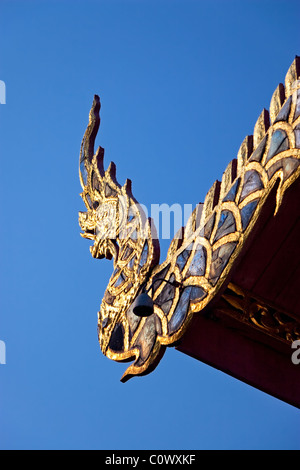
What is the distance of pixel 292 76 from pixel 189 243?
1.54 metres

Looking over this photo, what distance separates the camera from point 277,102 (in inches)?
251

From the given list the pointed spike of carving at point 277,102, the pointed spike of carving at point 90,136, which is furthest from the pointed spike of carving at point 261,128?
the pointed spike of carving at point 90,136

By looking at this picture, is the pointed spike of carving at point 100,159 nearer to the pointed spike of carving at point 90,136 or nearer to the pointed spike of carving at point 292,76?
the pointed spike of carving at point 90,136

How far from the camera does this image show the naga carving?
609 centimetres

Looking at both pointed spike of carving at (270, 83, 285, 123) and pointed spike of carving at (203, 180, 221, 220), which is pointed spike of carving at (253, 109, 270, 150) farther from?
pointed spike of carving at (203, 180, 221, 220)

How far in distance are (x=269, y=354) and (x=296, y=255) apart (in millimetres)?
871

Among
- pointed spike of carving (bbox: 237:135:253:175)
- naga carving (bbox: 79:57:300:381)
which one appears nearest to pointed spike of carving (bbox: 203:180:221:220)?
naga carving (bbox: 79:57:300:381)

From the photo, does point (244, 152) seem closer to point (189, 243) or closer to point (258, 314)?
point (189, 243)

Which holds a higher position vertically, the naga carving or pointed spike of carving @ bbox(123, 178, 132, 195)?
pointed spike of carving @ bbox(123, 178, 132, 195)

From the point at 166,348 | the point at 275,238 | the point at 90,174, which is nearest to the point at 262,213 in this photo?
the point at 275,238

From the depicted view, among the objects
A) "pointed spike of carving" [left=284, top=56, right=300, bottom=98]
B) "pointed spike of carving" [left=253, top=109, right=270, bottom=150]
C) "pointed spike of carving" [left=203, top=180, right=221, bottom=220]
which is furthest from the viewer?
"pointed spike of carving" [left=203, top=180, right=221, bottom=220]

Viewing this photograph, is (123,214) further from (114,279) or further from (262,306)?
(262,306)

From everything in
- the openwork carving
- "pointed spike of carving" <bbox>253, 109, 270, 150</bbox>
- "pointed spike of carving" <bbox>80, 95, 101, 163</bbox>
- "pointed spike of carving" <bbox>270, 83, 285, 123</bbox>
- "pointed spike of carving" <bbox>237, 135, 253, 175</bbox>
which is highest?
"pointed spike of carving" <bbox>80, 95, 101, 163</bbox>

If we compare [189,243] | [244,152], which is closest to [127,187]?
[189,243]
